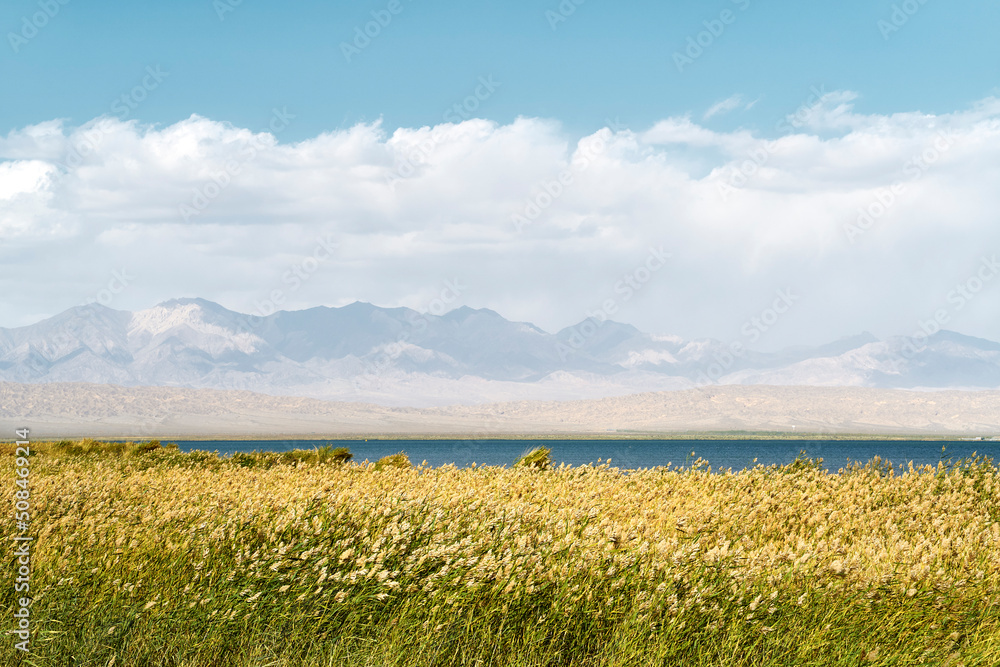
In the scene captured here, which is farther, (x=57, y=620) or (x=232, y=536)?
(x=232, y=536)

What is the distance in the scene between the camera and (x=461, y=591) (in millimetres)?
7992

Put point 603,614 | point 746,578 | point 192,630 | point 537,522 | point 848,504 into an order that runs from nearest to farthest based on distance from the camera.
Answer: point 192,630 → point 603,614 → point 746,578 → point 537,522 → point 848,504

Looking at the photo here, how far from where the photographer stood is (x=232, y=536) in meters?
9.15

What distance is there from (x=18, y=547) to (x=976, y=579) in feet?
36.7

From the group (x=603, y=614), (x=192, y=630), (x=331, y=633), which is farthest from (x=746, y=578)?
(x=192, y=630)

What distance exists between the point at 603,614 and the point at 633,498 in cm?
655

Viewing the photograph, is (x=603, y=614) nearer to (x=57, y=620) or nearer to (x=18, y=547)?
(x=57, y=620)

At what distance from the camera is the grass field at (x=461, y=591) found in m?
7.43

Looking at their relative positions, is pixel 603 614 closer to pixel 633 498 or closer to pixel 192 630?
pixel 192 630

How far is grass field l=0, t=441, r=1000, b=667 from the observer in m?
7.43

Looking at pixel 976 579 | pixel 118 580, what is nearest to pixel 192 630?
pixel 118 580

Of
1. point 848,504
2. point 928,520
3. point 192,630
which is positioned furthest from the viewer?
point 848,504

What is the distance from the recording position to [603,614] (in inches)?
313

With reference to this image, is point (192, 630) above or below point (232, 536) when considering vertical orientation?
below
